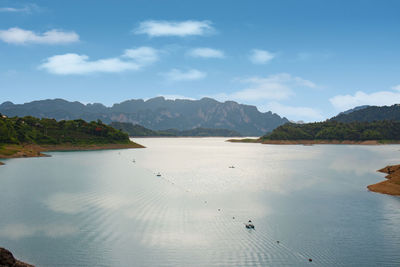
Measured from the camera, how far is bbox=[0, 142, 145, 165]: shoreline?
9238cm

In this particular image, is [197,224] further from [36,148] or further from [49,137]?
[49,137]

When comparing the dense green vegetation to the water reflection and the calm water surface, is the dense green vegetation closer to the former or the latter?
the calm water surface

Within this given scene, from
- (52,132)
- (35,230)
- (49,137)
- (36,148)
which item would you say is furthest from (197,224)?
(52,132)

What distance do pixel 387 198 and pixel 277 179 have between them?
2087 cm

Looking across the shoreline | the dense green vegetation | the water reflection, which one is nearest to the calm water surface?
the water reflection

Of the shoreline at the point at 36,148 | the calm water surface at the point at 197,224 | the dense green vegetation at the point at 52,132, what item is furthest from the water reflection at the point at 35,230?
the dense green vegetation at the point at 52,132

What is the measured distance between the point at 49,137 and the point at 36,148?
39.6 ft

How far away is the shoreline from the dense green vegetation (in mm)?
1845

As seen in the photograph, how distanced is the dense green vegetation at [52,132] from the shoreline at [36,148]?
185 cm

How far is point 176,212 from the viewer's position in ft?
103

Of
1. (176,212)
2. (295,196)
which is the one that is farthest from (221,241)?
(295,196)

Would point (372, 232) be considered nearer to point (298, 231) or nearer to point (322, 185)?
point (298, 231)

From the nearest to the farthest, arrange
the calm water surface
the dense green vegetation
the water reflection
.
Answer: the calm water surface → the water reflection → the dense green vegetation

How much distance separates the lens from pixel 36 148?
115 meters
